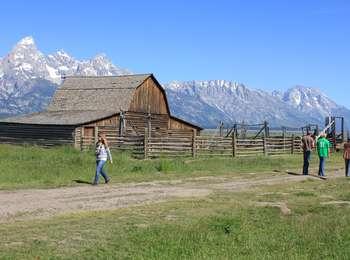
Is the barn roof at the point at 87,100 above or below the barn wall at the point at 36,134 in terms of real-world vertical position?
above

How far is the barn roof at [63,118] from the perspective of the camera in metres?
48.9

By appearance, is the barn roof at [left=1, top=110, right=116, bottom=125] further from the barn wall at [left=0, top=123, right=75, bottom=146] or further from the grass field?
the grass field

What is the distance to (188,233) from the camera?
39.2 ft

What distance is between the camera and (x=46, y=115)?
55031 mm

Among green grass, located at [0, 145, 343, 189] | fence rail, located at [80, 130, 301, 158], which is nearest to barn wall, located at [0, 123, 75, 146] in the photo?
fence rail, located at [80, 130, 301, 158]

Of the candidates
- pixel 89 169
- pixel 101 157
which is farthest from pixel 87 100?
pixel 101 157

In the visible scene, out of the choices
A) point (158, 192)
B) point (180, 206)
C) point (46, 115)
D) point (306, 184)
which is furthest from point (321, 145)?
point (46, 115)

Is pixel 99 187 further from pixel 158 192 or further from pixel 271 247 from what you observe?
pixel 271 247

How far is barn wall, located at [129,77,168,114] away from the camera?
5512 centimetres

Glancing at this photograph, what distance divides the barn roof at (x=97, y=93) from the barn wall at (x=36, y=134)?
587 centimetres

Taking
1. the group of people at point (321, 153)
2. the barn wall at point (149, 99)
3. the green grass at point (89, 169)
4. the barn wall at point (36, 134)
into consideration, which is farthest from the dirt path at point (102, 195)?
the barn wall at point (149, 99)

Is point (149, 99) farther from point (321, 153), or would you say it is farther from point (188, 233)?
point (188, 233)

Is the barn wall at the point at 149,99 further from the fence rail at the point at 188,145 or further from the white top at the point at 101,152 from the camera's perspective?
the white top at the point at 101,152

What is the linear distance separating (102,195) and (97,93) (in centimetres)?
3960
